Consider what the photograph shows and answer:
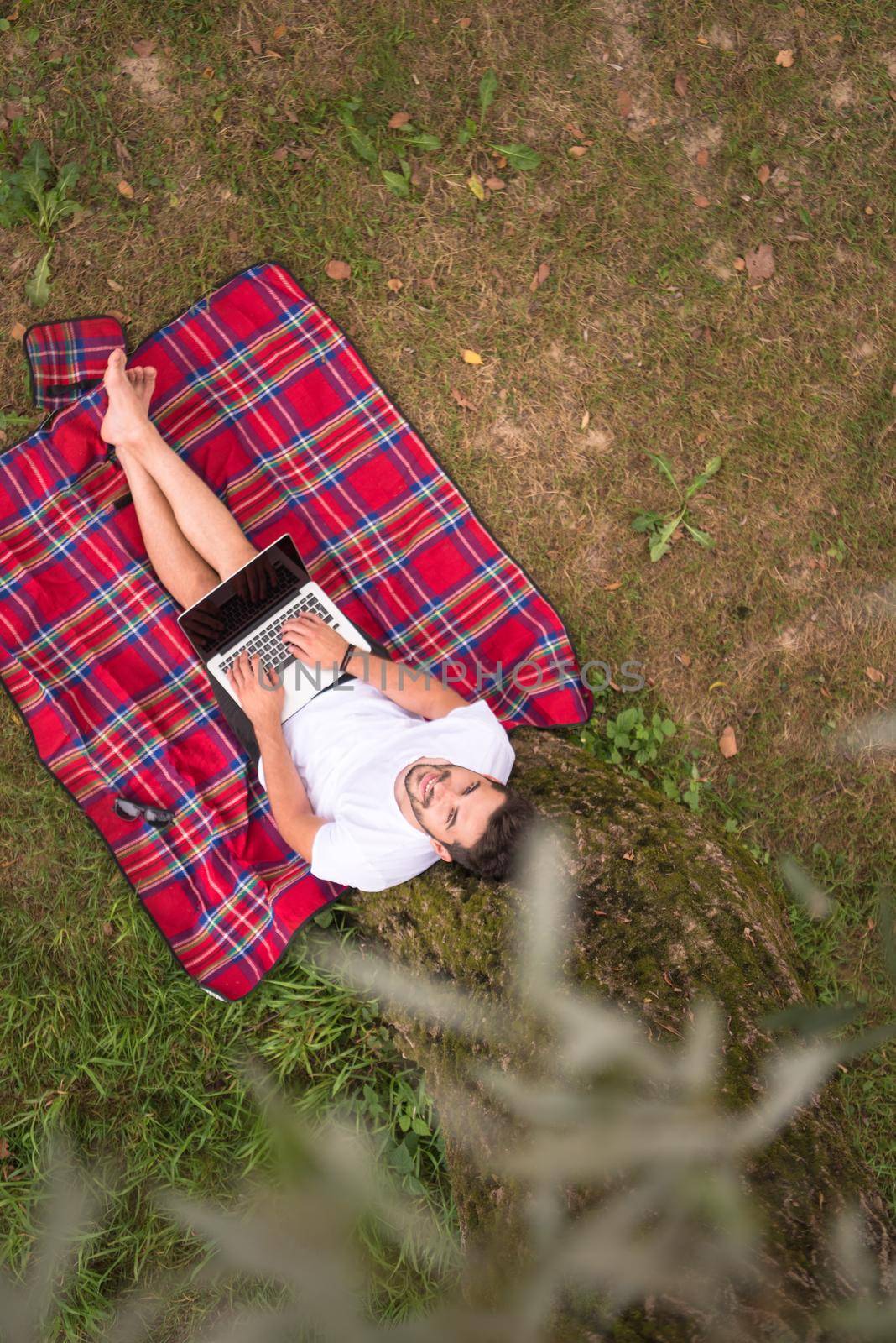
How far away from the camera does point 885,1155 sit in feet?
13.8

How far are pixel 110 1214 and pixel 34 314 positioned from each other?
4090mm

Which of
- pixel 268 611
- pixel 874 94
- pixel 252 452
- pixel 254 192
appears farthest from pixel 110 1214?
pixel 874 94

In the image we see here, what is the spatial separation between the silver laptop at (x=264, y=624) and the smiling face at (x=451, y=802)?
779mm

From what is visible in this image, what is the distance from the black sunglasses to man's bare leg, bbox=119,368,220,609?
0.92 m

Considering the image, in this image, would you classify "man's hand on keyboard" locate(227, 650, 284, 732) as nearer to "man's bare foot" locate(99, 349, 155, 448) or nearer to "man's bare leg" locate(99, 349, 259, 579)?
"man's bare leg" locate(99, 349, 259, 579)

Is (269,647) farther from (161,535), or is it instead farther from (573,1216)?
(573,1216)

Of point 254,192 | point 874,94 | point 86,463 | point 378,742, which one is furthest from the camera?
point 874,94

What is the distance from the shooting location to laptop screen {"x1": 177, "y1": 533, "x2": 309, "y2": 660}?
12.3 feet

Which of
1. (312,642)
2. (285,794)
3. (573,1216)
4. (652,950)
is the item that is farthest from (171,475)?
(573,1216)

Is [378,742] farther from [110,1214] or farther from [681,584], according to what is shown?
[110,1214]

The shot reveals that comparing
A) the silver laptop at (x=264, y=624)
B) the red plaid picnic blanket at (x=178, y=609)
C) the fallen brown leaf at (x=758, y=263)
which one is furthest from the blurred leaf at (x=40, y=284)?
the fallen brown leaf at (x=758, y=263)

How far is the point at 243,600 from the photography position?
381cm

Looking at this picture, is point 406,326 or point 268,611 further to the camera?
point 406,326

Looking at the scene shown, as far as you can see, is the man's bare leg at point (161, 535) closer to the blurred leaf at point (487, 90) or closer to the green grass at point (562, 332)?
the green grass at point (562, 332)
